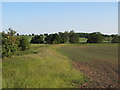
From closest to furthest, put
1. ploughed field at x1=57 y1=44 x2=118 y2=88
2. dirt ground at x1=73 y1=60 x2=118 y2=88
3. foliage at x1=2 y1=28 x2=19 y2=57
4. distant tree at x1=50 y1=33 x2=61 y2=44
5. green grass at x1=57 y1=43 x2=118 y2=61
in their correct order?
dirt ground at x1=73 y1=60 x2=118 y2=88, ploughed field at x1=57 y1=44 x2=118 y2=88, foliage at x1=2 y1=28 x2=19 y2=57, green grass at x1=57 y1=43 x2=118 y2=61, distant tree at x1=50 y1=33 x2=61 y2=44

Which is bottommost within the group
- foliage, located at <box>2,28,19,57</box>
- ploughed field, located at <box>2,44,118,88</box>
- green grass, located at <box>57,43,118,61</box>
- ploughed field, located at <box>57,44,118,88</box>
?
green grass, located at <box>57,43,118,61</box>

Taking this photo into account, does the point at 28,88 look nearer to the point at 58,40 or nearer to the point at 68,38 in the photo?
the point at 58,40

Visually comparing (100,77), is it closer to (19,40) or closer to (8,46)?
(8,46)

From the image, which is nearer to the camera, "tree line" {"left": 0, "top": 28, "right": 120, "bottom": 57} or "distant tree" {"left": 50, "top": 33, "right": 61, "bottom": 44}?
"tree line" {"left": 0, "top": 28, "right": 120, "bottom": 57}

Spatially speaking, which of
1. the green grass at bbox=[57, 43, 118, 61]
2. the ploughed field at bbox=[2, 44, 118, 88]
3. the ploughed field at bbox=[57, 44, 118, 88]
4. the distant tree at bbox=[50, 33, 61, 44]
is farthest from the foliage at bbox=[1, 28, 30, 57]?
the distant tree at bbox=[50, 33, 61, 44]

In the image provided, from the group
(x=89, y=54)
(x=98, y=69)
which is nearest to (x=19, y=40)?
(x=89, y=54)

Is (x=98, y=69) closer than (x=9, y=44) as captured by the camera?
Yes

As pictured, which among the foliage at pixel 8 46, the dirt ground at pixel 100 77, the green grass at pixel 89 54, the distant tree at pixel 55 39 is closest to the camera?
the dirt ground at pixel 100 77

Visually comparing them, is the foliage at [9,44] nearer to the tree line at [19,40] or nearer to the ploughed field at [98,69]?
the tree line at [19,40]

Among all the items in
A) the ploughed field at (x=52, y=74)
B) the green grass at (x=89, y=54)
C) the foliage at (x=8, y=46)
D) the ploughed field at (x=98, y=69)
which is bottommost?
the green grass at (x=89, y=54)

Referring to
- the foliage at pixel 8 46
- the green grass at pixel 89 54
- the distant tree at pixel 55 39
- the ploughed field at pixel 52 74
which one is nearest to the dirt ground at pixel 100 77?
the ploughed field at pixel 52 74

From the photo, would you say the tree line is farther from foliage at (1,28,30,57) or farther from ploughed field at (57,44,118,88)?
ploughed field at (57,44,118,88)

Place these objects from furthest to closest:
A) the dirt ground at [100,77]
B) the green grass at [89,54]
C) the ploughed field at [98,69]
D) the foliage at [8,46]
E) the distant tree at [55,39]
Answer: the distant tree at [55,39] → the green grass at [89,54] → the foliage at [8,46] → the ploughed field at [98,69] → the dirt ground at [100,77]

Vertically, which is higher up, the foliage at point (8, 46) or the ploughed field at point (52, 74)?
the foliage at point (8, 46)
